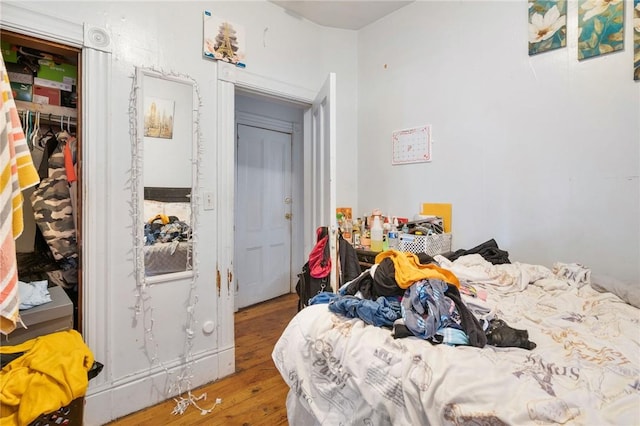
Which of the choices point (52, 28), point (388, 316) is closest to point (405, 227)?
point (388, 316)

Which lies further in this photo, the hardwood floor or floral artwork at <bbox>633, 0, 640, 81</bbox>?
the hardwood floor

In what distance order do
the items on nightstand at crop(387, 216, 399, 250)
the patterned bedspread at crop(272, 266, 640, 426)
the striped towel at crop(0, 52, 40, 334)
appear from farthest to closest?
1. the items on nightstand at crop(387, 216, 399, 250)
2. the striped towel at crop(0, 52, 40, 334)
3. the patterned bedspread at crop(272, 266, 640, 426)

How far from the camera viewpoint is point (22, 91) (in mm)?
1644

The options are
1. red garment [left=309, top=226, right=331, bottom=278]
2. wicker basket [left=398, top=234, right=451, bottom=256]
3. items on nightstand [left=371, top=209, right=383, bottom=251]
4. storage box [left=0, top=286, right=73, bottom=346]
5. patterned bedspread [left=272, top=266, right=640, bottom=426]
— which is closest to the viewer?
patterned bedspread [left=272, top=266, right=640, bottom=426]

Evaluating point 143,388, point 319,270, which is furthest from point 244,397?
point 319,270

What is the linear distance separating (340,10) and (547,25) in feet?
4.83

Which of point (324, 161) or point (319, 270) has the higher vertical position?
point (324, 161)

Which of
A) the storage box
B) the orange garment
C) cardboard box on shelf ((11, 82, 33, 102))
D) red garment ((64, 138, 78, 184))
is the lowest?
the storage box

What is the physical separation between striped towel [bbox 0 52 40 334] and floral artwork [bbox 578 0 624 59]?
260 cm

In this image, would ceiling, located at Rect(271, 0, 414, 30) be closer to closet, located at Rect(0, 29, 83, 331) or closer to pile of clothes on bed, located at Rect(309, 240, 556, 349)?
closet, located at Rect(0, 29, 83, 331)

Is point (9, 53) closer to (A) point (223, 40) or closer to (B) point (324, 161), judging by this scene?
(A) point (223, 40)

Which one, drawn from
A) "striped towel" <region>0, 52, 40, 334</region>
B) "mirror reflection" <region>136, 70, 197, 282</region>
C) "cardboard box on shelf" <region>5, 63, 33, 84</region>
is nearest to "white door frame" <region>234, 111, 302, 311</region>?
"mirror reflection" <region>136, 70, 197, 282</region>

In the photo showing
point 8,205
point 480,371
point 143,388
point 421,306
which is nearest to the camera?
point 480,371

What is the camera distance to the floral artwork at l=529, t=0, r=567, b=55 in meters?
1.78
